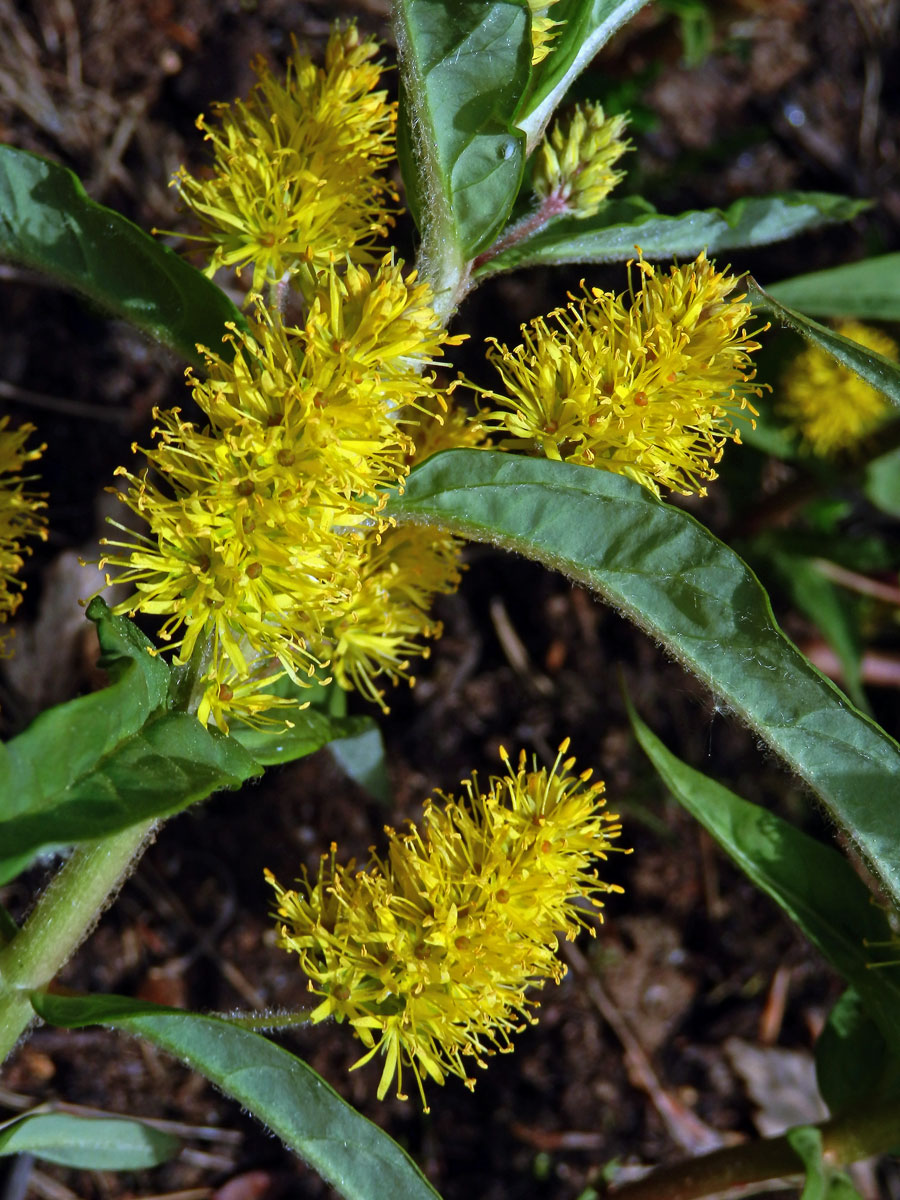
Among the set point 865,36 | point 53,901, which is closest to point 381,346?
point 53,901

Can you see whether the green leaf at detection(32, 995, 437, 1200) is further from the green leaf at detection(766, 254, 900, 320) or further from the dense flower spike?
the green leaf at detection(766, 254, 900, 320)

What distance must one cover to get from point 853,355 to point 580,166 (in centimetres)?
62

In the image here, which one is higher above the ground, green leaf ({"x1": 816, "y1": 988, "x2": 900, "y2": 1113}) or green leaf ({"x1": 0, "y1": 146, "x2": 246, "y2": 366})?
green leaf ({"x1": 0, "y1": 146, "x2": 246, "y2": 366})

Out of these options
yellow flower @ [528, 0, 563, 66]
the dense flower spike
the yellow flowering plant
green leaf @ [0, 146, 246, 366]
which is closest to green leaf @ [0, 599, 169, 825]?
the yellow flowering plant

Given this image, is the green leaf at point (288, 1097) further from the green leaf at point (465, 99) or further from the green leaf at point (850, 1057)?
the green leaf at point (465, 99)

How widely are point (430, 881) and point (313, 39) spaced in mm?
3217

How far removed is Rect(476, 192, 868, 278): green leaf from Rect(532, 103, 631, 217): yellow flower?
0.20ft

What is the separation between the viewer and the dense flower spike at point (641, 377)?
1726mm

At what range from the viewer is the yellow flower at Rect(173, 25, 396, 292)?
1.85 metres

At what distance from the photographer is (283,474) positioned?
60.7 inches

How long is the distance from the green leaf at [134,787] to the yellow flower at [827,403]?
2604 millimetres

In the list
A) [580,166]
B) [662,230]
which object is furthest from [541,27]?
[662,230]

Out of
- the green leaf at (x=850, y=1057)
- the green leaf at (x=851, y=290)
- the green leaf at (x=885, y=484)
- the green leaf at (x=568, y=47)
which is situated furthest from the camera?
the green leaf at (x=885, y=484)

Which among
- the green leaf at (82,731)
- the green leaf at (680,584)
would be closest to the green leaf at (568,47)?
the green leaf at (680,584)
